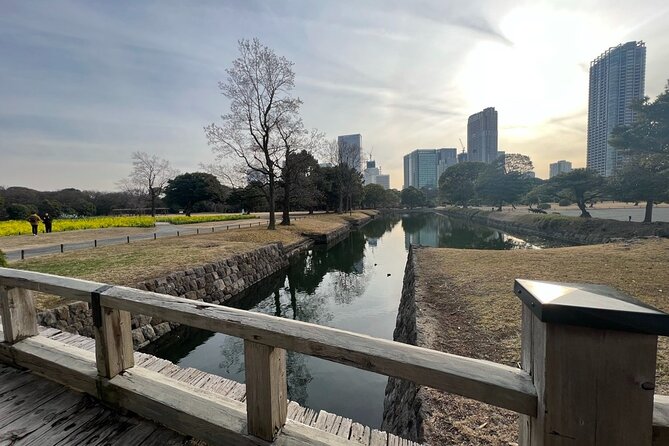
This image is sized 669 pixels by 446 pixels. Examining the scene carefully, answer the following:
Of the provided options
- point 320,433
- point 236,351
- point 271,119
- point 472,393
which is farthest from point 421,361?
point 271,119

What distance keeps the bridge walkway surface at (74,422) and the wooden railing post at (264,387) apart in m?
0.49

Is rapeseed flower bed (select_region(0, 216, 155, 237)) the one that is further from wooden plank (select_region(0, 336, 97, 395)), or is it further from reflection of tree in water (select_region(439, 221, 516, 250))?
reflection of tree in water (select_region(439, 221, 516, 250))

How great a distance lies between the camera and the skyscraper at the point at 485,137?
326ft

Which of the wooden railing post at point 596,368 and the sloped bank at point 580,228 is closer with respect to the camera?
the wooden railing post at point 596,368

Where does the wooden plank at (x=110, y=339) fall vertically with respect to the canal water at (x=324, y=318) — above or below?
above

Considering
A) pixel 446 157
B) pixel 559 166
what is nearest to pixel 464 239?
pixel 559 166

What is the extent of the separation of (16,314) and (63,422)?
4.24 feet

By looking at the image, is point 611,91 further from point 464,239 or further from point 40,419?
point 40,419

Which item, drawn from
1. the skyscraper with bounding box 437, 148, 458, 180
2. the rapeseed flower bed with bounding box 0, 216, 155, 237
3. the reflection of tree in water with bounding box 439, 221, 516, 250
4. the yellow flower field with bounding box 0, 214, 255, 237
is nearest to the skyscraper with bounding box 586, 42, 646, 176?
the reflection of tree in water with bounding box 439, 221, 516, 250

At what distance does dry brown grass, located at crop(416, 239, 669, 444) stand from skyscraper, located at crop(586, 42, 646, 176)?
92.6ft

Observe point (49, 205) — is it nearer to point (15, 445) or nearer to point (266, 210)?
point (266, 210)

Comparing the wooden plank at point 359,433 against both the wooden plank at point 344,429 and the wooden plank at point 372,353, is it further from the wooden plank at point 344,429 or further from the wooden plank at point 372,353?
the wooden plank at point 372,353

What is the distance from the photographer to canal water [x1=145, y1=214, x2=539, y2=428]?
5266 millimetres

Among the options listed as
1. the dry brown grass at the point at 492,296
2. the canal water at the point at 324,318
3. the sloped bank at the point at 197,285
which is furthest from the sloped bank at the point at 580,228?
the sloped bank at the point at 197,285
